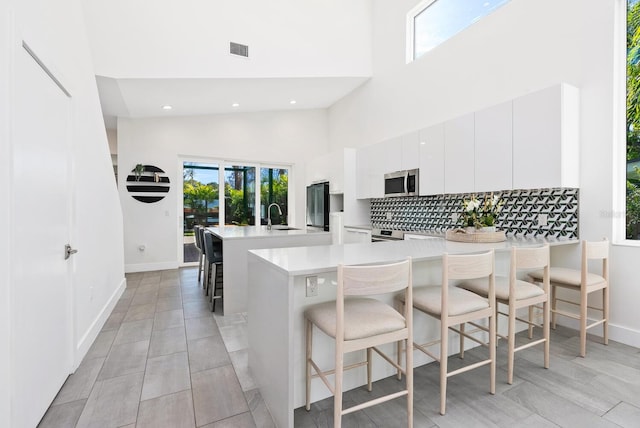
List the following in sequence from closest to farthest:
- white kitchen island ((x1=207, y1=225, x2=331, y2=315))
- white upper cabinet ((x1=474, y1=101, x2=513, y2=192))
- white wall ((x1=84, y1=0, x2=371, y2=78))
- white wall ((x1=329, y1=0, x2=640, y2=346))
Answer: white wall ((x1=329, y1=0, x2=640, y2=346)) → white upper cabinet ((x1=474, y1=101, x2=513, y2=192)) → white kitchen island ((x1=207, y1=225, x2=331, y2=315)) → white wall ((x1=84, y1=0, x2=371, y2=78))

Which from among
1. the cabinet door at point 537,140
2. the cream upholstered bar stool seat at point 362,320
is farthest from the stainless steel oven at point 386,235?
the cream upholstered bar stool seat at point 362,320

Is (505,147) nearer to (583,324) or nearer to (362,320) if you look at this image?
(583,324)

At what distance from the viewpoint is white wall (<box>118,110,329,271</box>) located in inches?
222

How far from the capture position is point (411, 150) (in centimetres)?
433

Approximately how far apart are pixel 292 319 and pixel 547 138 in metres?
2.85

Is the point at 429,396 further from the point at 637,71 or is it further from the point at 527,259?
the point at 637,71

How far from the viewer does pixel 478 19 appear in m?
3.84

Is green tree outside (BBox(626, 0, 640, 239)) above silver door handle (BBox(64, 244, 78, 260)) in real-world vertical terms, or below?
above

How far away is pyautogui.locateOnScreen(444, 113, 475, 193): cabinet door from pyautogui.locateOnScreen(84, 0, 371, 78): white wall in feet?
7.84

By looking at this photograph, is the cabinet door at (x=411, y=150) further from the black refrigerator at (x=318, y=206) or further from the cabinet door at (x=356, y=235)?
the black refrigerator at (x=318, y=206)

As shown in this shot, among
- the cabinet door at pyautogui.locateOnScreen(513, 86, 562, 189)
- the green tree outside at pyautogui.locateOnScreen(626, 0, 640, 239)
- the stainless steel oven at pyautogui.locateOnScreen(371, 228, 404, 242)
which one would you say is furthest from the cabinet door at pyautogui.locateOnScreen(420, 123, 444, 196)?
the green tree outside at pyautogui.locateOnScreen(626, 0, 640, 239)

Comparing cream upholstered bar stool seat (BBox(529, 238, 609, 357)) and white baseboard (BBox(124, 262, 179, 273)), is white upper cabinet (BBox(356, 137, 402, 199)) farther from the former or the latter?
white baseboard (BBox(124, 262, 179, 273))

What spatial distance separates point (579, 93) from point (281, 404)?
3600mm

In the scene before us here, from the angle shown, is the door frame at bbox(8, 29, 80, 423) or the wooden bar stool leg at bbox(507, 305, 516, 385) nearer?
the door frame at bbox(8, 29, 80, 423)
